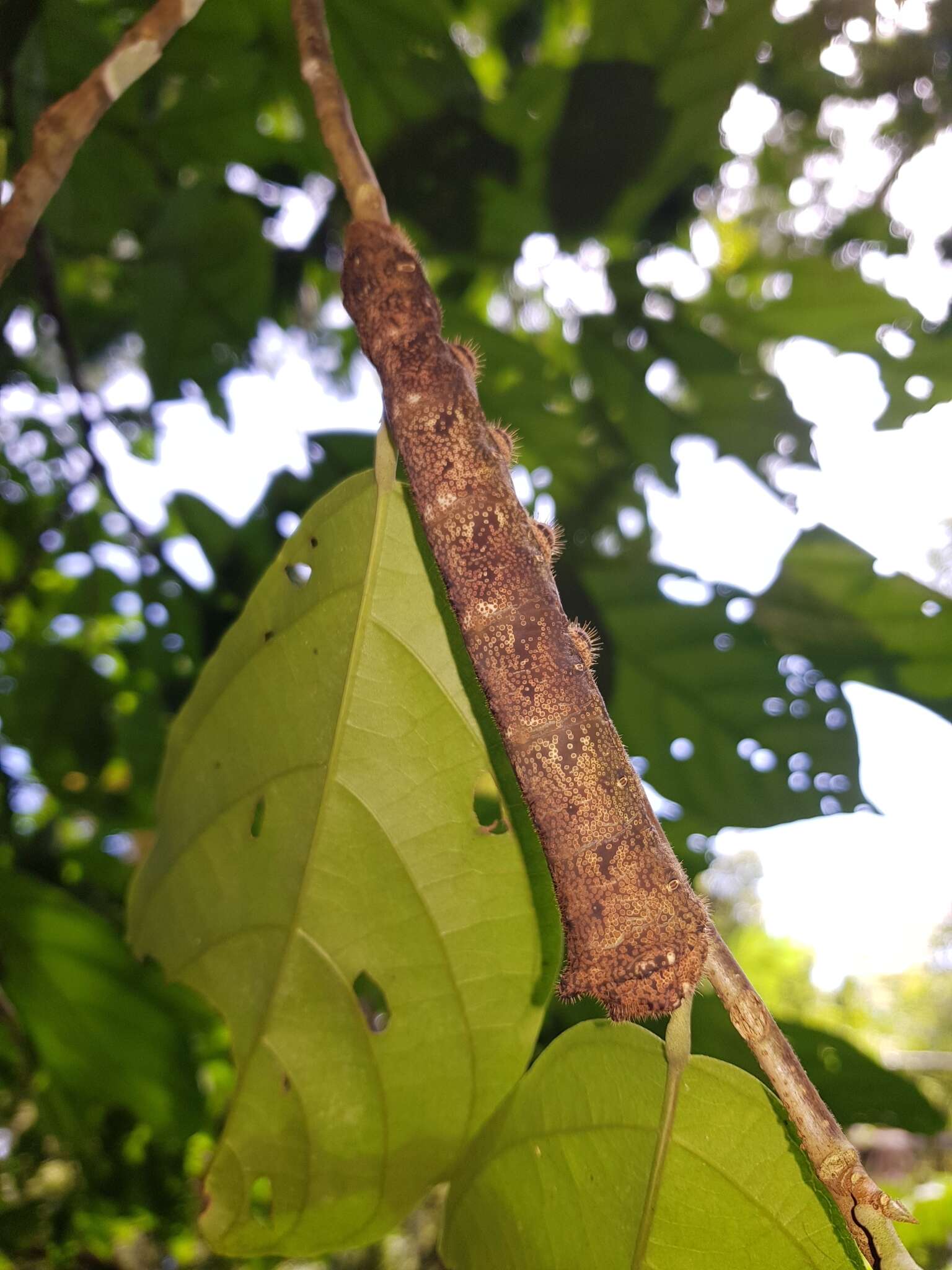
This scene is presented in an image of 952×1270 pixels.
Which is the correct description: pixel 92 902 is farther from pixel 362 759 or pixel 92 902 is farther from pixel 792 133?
pixel 792 133

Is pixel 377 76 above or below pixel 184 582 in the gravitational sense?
above

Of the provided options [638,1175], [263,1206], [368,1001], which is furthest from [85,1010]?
[638,1175]

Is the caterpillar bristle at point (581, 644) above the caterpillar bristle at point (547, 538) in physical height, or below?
below

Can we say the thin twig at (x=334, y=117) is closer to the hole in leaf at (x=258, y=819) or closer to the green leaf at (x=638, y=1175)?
the hole in leaf at (x=258, y=819)

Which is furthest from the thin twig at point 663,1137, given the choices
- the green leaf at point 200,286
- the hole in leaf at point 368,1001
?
the green leaf at point 200,286

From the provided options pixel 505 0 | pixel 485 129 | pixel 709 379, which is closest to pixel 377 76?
pixel 485 129

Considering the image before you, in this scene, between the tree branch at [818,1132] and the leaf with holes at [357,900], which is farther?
the leaf with holes at [357,900]

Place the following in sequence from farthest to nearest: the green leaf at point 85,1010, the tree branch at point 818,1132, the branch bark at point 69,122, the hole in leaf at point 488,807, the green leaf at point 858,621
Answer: the green leaf at point 85,1010 → the green leaf at point 858,621 → the hole in leaf at point 488,807 → the branch bark at point 69,122 → the tree branch at point 818,1132
